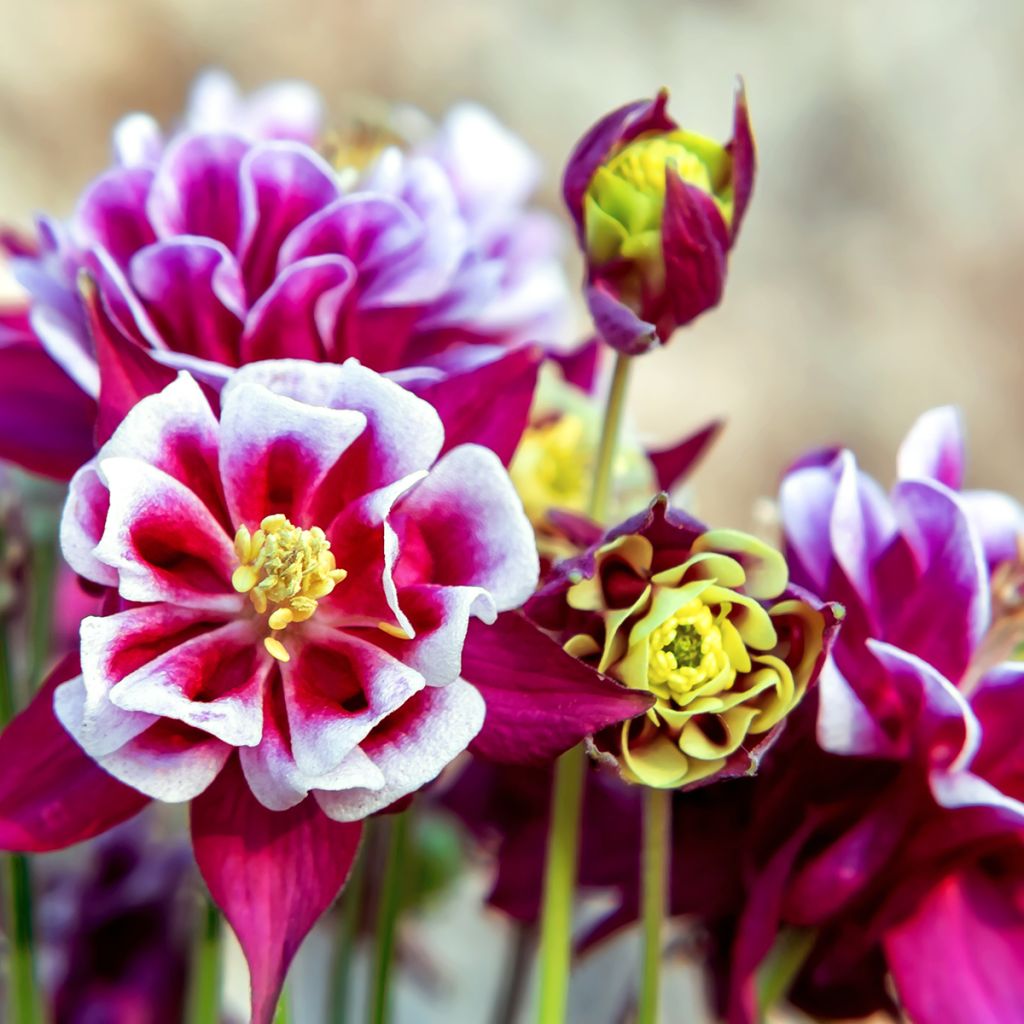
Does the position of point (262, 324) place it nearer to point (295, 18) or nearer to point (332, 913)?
point (332, 913)

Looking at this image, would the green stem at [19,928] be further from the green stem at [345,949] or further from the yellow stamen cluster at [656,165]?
the yellow stamen cluster at [656,165]

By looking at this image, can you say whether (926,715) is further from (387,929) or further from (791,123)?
(791,123)

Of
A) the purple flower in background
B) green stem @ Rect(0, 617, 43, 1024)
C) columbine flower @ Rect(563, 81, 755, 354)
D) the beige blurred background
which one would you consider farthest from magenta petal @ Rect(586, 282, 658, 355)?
the beige blurred background

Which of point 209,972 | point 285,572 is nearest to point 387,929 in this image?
point 209,972

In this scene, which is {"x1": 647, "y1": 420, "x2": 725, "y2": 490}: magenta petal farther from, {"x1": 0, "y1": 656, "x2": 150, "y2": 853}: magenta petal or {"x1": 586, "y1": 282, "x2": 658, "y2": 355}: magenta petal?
{"x1": 0, "y1": 656, "x2": 150, "y2": 853}: magenta petal

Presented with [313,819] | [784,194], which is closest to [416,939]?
[313,819]

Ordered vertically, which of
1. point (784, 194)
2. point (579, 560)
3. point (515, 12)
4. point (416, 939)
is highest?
point (579, 560)
